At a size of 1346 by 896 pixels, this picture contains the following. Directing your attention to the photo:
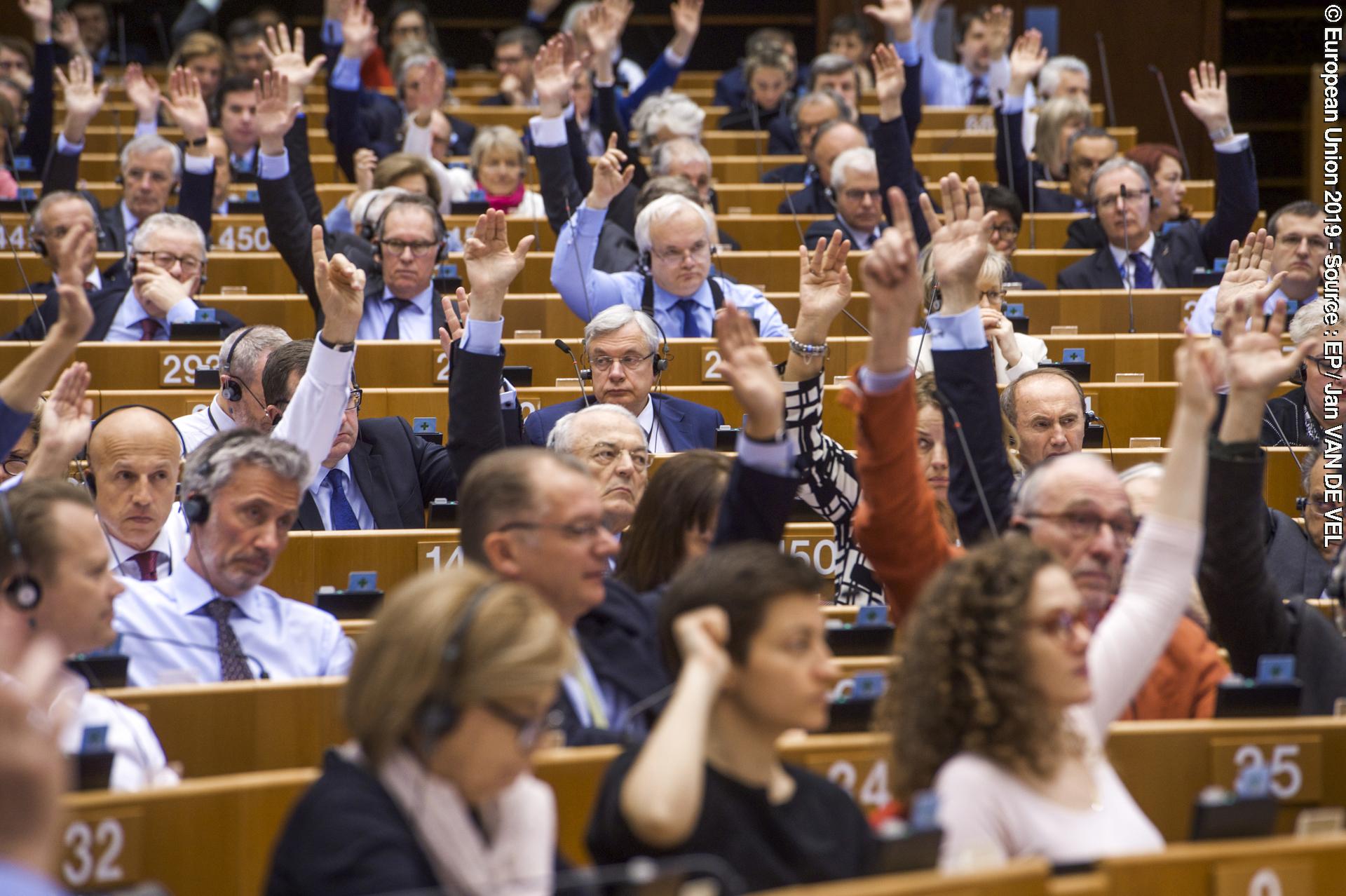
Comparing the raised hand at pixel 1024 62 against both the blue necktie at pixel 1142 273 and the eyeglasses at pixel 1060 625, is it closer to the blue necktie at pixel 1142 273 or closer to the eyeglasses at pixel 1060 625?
the blue necktie at pixel 1142 273

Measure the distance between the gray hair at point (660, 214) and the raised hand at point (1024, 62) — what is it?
2.12 metres

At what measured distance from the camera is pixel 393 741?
1.47 meters

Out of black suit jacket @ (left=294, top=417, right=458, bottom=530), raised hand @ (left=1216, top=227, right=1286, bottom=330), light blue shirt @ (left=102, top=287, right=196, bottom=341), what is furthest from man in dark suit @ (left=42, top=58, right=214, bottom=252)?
raised hand @ (left=1216, top=227, right=1286, bottom=330)

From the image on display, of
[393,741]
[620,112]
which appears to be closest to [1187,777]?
[393,741]

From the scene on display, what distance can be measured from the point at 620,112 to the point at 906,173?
2.37m

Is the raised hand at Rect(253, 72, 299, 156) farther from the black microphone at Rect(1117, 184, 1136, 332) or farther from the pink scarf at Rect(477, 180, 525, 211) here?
the black microphone at Rect(1117, 184, 1136, 332)

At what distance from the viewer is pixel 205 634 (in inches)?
92.0

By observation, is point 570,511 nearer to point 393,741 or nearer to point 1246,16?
point 393,741

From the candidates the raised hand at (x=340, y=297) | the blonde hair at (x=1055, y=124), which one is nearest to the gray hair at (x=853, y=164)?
the blonde hair at (x=1055, y=124)

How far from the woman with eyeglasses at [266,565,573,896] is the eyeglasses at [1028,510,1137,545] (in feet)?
2.76

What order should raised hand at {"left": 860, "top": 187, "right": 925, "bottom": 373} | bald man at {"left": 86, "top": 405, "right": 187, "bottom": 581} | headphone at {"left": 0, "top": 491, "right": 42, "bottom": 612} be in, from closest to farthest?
headphone at {"left": 0, "top": 491, "right": 42, "bottom": 612} → raised hand at {"left": 860, "top": 187, "right": 925, "bottom": 373} → bald man at {"left": 86, "top": 405, "right": 187, "bottom": 581}

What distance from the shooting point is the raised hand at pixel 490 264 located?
9.14ft

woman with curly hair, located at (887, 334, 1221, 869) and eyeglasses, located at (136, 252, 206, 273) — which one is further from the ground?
eyeglasses, located at (136, 252, 206, 273)

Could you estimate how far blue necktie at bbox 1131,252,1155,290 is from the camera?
5.22 meters
